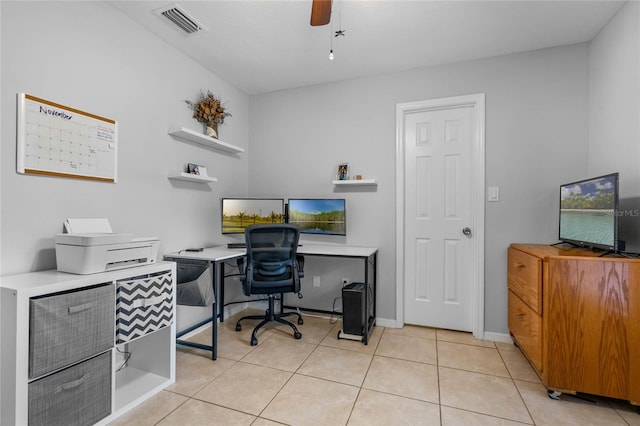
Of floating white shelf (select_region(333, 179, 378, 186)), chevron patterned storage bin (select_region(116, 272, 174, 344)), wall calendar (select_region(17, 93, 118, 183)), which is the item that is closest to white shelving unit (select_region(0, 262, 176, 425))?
chevron patterned storage bin (select_region(116, 272, 174, 344))

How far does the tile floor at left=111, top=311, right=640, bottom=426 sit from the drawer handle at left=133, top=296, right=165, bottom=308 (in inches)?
22.9

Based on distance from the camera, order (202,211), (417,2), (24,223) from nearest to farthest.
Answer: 1. (24,223)
2. (417,2)
3. (202,211)

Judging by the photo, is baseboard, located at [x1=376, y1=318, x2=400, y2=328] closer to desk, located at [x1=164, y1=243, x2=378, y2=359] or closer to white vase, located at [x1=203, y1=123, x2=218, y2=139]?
desk, located at [x1=164, y1=243, x2=378, y2=359]

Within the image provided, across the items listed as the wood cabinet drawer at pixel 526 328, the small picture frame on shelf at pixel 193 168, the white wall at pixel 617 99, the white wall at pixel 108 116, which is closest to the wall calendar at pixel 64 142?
the white wall at pixel 108 116

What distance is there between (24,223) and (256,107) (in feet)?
8.29

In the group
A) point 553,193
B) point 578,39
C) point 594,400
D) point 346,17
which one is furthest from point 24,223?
point 578,39

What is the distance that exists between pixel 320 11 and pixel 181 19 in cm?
125

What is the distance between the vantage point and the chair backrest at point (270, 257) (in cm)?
251

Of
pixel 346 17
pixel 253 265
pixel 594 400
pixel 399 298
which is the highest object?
pixel 346 17

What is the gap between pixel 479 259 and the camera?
2699 mm

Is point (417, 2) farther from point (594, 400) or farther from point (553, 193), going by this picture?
point (594, 400)

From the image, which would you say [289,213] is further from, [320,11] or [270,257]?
[320,11]

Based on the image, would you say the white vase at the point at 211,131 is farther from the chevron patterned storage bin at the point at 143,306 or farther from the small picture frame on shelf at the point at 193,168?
the chevron patterned storage bin at the point at 143,306

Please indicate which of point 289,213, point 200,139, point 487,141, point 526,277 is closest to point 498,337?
point 526,277
